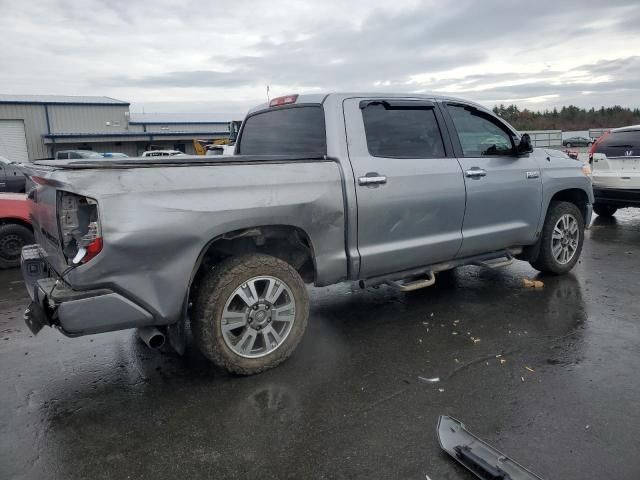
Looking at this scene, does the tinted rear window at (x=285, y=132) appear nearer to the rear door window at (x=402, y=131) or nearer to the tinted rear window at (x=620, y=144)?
the rear door window at (x=402, y=131)

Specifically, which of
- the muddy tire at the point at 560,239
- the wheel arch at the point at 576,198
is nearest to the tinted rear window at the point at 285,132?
the muddy tire at the point at 560,239

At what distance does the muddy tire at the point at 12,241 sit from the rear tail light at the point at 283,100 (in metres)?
4.56

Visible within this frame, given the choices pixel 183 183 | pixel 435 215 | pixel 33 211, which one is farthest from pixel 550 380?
pixel 33 211

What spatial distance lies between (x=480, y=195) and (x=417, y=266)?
958 millimetres

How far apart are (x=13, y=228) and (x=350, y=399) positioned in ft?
19.9

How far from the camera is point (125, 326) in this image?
3086 mm

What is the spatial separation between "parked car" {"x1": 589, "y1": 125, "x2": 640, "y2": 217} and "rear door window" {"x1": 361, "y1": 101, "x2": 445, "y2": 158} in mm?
5652

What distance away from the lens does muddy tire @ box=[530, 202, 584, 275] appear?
5.61 metres

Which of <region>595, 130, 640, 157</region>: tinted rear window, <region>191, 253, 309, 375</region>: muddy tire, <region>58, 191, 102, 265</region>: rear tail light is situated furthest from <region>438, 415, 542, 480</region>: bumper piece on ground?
<region>595, 130, 640, 157</region>: tinted rear window

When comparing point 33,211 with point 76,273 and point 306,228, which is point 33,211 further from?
point 306,228

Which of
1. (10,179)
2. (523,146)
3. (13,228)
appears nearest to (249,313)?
(523,146)

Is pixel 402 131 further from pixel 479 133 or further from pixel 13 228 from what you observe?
pixel 13 228

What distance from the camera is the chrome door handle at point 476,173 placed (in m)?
4.69

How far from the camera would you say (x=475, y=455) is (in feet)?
8.33
